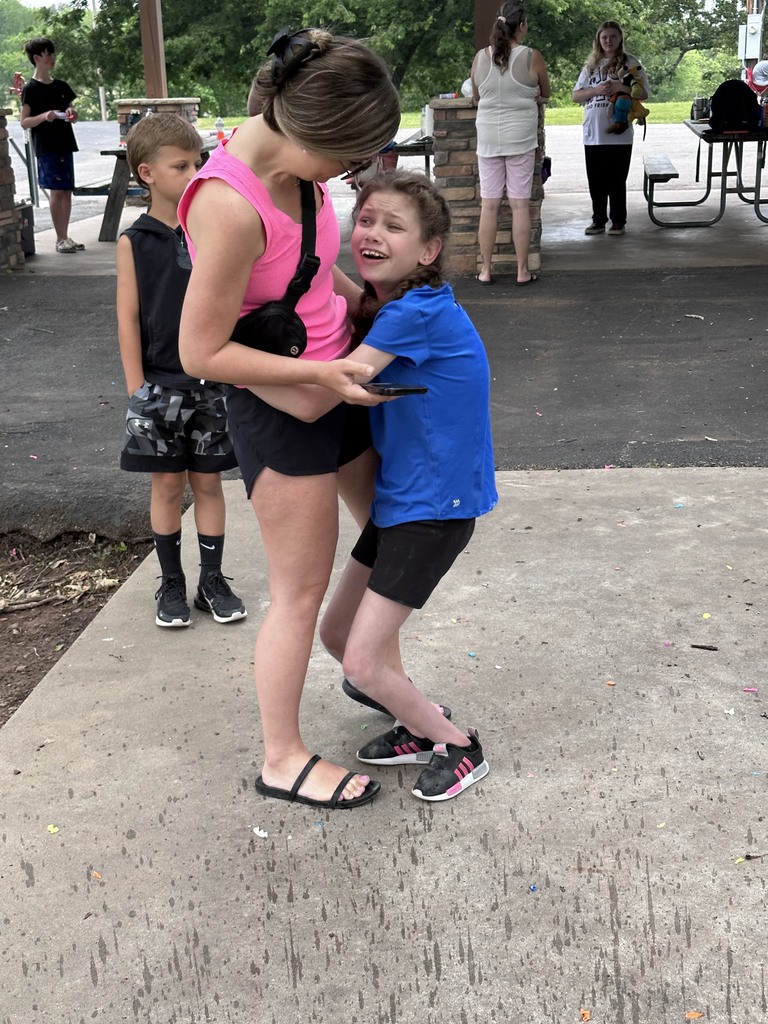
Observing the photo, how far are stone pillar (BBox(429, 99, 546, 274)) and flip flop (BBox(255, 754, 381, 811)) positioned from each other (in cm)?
698

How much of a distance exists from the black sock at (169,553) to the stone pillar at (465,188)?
5.93 meters

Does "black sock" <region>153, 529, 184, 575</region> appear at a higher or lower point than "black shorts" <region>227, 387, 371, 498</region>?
lower

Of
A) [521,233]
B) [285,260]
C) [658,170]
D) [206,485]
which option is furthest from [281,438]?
[658,170]

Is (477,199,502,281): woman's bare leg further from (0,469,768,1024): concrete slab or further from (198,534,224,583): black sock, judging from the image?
(198,534,224,583): black sock

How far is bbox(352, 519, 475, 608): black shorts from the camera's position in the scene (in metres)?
2.67

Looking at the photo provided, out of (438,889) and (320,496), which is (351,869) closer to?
(438,889)

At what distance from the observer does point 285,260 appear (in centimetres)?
239

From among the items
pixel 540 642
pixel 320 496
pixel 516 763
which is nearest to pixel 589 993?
pixel 516 763

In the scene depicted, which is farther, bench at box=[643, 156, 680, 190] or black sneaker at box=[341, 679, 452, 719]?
bench at box=[643, 156, 680, 190]

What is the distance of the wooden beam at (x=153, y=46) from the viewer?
44.6 feet

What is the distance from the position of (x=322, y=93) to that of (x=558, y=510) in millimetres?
2649

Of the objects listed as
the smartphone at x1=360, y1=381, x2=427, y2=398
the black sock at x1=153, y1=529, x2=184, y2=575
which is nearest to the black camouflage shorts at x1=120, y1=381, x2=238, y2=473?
the black sock at x1=153, y1=529, x2=184, y2=575

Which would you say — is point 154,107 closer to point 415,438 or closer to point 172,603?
point 172,603

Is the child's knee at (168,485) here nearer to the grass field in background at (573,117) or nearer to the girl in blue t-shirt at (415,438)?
the girl in blue t-shirt at (415,438)
